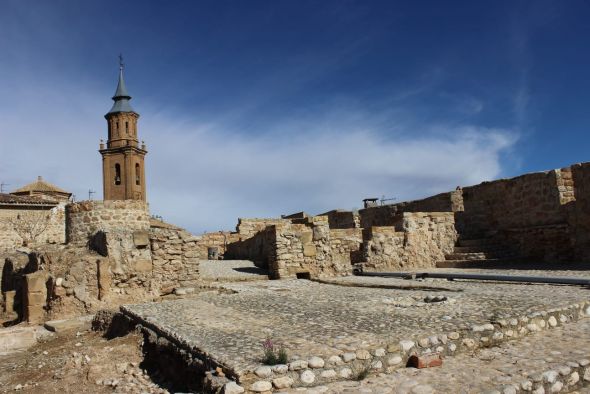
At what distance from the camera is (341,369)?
13.8 feet

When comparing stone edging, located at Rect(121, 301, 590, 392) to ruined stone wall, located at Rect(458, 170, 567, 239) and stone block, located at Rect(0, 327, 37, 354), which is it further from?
ruined stone wall, located at Rect(458, 170, 567, 239)

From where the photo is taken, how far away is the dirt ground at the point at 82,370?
5.29m

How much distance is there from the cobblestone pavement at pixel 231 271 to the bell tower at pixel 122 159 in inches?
1654

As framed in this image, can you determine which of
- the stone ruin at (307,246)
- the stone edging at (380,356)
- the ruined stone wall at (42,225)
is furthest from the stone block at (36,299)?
the ruined stone wall at (42,225)

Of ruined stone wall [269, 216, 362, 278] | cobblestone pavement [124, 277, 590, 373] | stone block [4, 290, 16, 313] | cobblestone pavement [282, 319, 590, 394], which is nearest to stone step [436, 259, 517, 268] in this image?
ruined stone wall [269, 216, 362, 278]

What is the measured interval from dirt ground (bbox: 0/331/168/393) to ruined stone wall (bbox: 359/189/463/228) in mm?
10462

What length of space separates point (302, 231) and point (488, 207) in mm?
7386

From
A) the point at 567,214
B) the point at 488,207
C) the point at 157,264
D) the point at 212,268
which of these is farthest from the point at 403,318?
the point at 488,207

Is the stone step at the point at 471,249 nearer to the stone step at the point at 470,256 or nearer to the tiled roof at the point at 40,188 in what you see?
the stone step at the point at 470,256

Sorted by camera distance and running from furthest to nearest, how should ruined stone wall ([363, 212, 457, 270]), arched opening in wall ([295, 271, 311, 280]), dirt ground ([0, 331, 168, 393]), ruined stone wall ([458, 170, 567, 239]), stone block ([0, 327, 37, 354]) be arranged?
ruined stone wall ([363, 212, 457, 270]) < ruined stone wall ([458, 170, 567, 239]) < arched opening in wall ([295, 271, 311, 280]) < stone block ([0, 327, 37, 354]) < dirt ground ([0, 331, 168, 393])

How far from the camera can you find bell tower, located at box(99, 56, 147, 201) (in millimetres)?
53000

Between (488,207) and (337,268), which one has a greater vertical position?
(488,207)

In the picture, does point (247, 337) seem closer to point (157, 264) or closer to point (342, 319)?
point (342, 319)

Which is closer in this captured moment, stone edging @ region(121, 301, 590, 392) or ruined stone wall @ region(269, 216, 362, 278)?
stone edging @ region(121, 301, 590, 392)
